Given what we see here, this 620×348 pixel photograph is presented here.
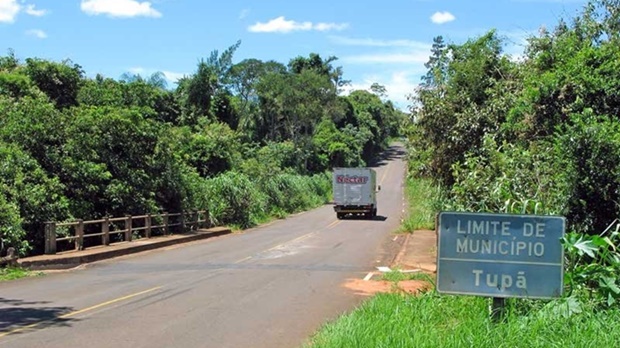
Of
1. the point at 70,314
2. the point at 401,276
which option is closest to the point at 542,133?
the point at 401,276

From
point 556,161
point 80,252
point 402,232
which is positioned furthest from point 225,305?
point 402,232

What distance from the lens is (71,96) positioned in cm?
3822

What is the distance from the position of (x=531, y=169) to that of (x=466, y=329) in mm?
6880

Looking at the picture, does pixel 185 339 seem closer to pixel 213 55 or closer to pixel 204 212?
pixel 204 212

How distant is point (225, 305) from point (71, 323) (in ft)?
9.35

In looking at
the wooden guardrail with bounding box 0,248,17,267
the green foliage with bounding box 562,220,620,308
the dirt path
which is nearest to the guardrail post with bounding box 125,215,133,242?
the wooden guardrail with bounding box 0,248,17,267

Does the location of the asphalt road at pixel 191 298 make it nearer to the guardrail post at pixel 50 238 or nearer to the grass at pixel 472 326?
the guardrail post at pixel 50 238

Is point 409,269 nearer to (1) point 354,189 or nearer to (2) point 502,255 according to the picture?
(2) point 502,255

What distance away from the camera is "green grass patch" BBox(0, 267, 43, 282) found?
52.3 feet

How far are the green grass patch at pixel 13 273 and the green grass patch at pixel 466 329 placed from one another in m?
10.4

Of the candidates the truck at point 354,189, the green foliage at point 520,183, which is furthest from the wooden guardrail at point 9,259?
the truck at point 354,189

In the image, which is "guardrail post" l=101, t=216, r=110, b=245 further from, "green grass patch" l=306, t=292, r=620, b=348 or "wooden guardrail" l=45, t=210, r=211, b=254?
"green grass patch" l=306, t=292, r=620, b=348

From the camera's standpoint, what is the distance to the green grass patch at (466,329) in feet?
21.2

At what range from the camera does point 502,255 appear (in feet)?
22.3
